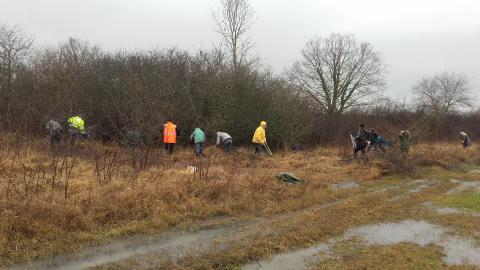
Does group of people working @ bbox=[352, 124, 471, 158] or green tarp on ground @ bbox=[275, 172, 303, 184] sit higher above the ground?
group of people working @ bbox=[352, 124, 471, 158]

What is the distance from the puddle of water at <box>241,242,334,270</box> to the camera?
537 centimetres

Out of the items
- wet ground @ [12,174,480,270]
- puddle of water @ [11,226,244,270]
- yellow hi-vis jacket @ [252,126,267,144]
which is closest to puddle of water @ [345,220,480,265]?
wet ground @ [12,174,480,270]

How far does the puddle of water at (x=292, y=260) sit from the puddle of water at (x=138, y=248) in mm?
1038

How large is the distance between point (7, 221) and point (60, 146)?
529 cm

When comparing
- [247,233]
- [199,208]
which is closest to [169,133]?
[199,208]

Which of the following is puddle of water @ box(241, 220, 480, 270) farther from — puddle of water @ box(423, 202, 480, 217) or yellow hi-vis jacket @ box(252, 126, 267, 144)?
yellow hi-vis jacket @ box(252, 126, 267, 144)

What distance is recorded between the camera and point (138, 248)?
5996 millimetres

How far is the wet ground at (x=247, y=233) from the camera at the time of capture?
5461 millimetres

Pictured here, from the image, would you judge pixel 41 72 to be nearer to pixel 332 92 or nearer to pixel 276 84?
pixel 276 84

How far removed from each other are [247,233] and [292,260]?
52.7 inches

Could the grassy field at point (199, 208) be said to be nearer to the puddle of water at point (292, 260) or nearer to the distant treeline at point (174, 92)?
the puddle of water at point (292, 260)

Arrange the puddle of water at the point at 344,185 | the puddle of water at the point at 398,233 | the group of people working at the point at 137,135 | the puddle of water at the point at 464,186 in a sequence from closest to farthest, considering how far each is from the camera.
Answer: the puddle of water at the point at 398,233
the puddle of water at the point at 344,185
the puddle of water at the point at 464,186
the group of people working at the point at 137,135

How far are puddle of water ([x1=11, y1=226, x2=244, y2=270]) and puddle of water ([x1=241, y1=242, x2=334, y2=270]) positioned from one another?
3.41 ft

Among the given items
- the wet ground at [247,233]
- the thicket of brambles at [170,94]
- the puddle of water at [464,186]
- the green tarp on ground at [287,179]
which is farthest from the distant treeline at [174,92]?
the wet ground at [247,233]
